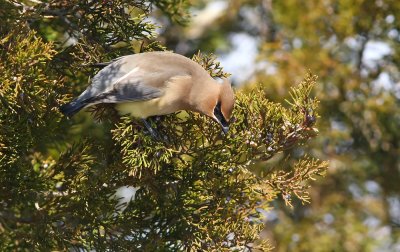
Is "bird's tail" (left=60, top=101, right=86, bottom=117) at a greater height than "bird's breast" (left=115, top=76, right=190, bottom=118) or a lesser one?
greater

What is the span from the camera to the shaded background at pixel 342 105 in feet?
27.9

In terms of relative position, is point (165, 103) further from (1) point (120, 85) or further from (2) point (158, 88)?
(1) point (120, 85)

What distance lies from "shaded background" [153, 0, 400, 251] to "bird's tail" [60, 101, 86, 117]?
12.7ft

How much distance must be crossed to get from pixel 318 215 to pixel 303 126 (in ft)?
16.4

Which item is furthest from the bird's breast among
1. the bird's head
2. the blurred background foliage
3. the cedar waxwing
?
the blurred background foliage

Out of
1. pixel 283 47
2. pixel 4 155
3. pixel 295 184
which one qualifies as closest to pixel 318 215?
pixel 283 47

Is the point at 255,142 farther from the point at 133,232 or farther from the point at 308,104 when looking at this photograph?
the point at 133,232

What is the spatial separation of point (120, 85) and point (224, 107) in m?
0.61

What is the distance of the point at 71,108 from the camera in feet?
14.4

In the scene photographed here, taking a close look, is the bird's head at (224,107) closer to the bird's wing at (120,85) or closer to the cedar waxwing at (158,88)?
the cedar waxwing at (158,88)

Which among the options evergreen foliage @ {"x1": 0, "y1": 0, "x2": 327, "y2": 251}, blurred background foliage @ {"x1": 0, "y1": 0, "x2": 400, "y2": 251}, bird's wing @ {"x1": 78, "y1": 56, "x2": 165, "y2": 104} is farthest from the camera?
blurred background foliage @ {"x1": 0, "y1": 0, "x2": 400, "y2": 251}

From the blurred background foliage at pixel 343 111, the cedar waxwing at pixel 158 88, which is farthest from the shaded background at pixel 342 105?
the cedar waxwing at pixel 158 88

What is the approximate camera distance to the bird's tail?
14.3 ft

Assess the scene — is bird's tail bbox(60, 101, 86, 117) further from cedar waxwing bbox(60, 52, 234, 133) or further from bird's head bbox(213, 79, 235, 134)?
bird's head bbox(213, 79, 235, 134)
